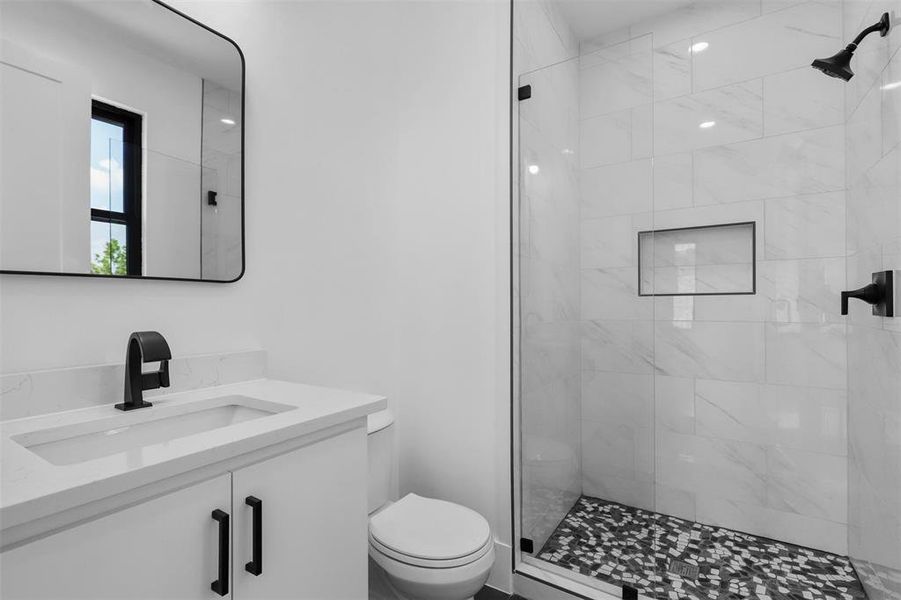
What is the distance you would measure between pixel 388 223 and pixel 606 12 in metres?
1.45

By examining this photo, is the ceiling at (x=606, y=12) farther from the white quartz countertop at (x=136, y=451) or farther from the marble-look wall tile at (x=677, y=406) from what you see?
the white quartz countertop at (x=136, y=451)

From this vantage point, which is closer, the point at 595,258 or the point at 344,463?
the point at 344,463

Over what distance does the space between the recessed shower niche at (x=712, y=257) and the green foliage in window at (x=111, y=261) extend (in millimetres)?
1949

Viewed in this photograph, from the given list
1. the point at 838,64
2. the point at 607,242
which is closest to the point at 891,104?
the point at 838,64

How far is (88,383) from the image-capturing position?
1.12 meters

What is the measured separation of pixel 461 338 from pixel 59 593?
1.46 meters

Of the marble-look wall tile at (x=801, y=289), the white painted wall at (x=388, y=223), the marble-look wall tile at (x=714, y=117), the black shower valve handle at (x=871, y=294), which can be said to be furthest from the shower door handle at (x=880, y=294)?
the white painted wall at (x=388, y=223)

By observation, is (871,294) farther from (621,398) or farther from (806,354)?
(621,398)

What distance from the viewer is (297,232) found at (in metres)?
1.67

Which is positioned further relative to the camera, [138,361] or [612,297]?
[612,297]

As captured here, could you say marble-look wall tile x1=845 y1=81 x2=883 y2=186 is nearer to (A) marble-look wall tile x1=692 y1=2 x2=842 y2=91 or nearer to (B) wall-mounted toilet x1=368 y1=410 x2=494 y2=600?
(A) marble-look wall tile x1=692 y1=2 x2=842 y2=91

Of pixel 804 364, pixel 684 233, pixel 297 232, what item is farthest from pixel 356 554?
pixel 804 364

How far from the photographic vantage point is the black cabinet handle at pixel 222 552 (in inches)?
32.9

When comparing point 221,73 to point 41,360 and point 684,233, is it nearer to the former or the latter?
point 41,360
